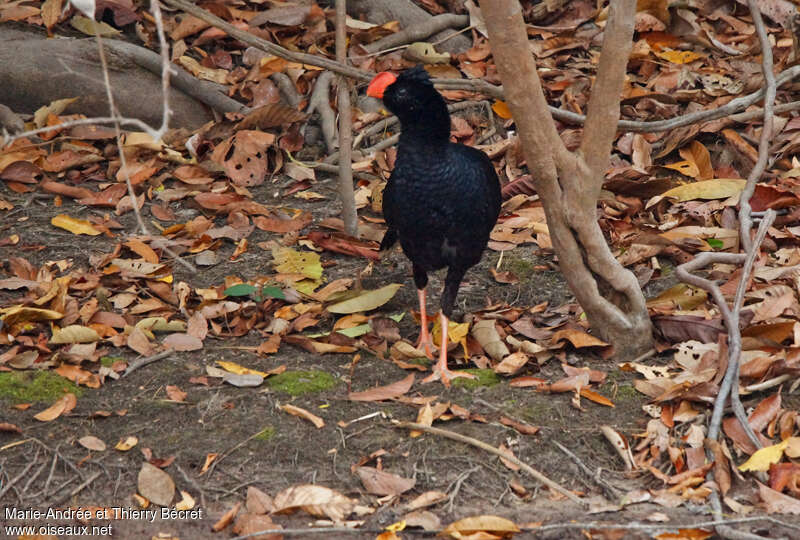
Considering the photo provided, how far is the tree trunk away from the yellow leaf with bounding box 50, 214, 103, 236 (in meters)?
2.64

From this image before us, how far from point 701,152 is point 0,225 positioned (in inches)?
163

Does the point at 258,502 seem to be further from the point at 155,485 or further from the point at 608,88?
the point at 608,88

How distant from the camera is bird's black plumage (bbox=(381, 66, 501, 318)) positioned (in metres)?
4.31

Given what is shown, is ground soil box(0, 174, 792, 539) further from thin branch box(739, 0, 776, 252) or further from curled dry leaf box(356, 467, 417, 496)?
thin branch box(739, 0, 776, 252)

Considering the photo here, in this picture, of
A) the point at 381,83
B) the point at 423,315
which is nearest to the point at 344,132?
the point at 381,83

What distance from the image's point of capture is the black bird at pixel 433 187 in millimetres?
4312

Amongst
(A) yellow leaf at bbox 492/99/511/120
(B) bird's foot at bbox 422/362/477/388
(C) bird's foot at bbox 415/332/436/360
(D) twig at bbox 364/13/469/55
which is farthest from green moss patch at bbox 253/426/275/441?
(D) twig at bbox 364/13/469/55

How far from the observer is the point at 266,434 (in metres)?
3.61

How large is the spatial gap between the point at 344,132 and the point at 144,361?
5.97ft

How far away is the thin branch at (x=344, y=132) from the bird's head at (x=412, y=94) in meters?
0.86

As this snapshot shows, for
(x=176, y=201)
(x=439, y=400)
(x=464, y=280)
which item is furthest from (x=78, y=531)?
(x=176, y=201)

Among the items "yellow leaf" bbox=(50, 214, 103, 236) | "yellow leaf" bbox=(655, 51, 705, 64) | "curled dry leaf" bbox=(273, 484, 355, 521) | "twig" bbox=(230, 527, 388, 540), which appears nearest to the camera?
"twig" bbox=(230, 527, 388, 540)

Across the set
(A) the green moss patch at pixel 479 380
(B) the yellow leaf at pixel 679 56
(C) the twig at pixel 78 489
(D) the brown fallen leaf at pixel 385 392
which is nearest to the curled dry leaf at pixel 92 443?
(C) the twig at pixel 78 489

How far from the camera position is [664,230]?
533 cm
